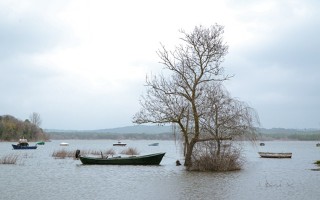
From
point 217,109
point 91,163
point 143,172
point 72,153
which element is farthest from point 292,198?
point 72,153

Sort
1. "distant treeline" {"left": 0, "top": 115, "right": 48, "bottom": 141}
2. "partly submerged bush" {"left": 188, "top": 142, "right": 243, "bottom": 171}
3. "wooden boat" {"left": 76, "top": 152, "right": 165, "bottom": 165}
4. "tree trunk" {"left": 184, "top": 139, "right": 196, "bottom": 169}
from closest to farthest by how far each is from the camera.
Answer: "partly submerged bush" {"left": 188, "top": 142, "right": 243, "bottom": 171}
"tree trunk" {"left": 184, "top": 139, "right": 196, "bottom": 169}
"wooden boat" {"left": 76, "top": 152, "right": 165, "bottom": 165}
"distant treeline" {"left": 0, "top": 115, "right": 48, "bottom": 141}

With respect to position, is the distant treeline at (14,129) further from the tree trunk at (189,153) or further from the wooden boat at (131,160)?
the tree trunk at (189,153)

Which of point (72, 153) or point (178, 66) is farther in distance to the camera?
point (72, 153)

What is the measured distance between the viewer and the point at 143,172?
34.1m

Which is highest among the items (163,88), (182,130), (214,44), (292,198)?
(214,44)

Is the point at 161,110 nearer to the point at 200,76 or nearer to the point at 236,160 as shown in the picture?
the point at 200,76

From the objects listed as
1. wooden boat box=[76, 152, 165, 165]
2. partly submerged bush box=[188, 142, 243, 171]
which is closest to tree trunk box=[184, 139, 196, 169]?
partly submerged bush box=[188, 142, 243, 171]

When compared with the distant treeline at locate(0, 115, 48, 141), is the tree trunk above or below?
below

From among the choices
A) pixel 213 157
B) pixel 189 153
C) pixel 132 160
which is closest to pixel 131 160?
pixel 132 160

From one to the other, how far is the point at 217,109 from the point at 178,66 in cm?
447

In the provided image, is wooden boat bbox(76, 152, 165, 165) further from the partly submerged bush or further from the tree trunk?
the partly submerged bush

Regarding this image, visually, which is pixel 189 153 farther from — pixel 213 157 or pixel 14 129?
pixel 14 129

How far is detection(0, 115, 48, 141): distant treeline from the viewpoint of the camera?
136 meters

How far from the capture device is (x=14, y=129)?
137 metres
